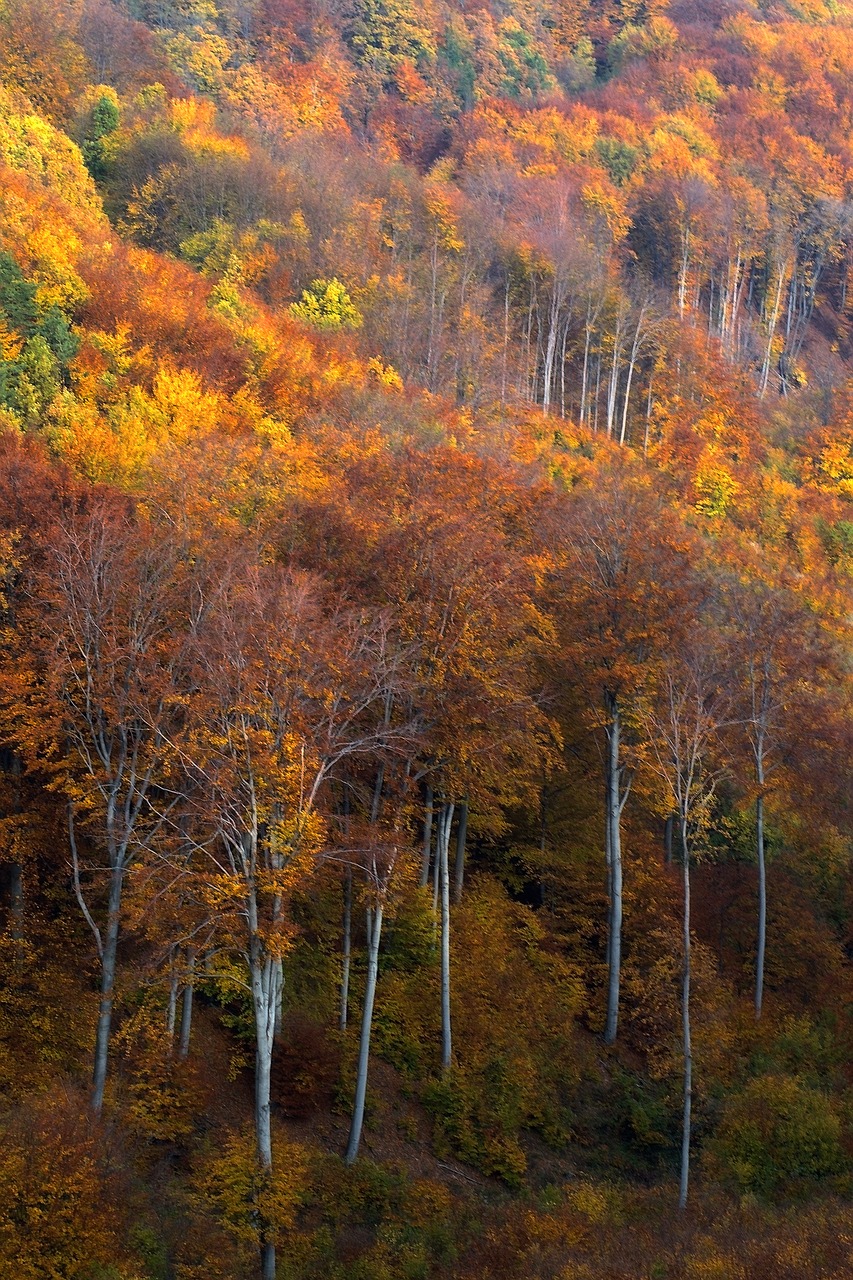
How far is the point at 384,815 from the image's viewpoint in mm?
23344

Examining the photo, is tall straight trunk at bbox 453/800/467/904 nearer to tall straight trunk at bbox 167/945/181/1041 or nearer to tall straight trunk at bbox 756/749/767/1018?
tall straight trunk at bbox 756/749/767/1018

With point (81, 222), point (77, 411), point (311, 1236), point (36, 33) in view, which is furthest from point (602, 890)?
point (36, 33)

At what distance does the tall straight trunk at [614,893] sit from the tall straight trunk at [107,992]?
488 inches

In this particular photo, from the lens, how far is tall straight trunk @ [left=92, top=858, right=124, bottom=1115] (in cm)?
2028

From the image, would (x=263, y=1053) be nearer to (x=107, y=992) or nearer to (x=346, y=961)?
(x=107, y=992)

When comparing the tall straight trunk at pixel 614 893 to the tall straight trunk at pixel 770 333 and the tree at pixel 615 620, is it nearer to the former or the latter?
the tree at pixel 615 620

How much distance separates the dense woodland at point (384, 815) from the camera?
1944cm

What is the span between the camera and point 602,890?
30.9 meters

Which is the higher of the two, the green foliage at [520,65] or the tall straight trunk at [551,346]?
the green foliage at [520,65]

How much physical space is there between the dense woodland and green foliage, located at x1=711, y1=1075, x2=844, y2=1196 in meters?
0.08

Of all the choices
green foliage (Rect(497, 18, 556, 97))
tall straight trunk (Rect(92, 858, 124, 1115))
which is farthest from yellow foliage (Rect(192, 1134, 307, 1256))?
green foliage (Rect(497, 18, 556, 97))

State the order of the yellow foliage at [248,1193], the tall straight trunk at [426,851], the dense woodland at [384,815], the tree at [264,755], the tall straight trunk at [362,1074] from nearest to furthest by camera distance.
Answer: the yellow foliage at [248,1193]
the tree at [264,755]
the dense woodland at [384,815]
the tall straight trunk at [362,1074]
the tall straight trunk at [426,851]

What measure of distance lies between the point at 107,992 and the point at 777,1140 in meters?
13.3

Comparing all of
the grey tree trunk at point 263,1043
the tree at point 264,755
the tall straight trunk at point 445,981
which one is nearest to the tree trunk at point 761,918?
the tall straight trunk at point 445,981
